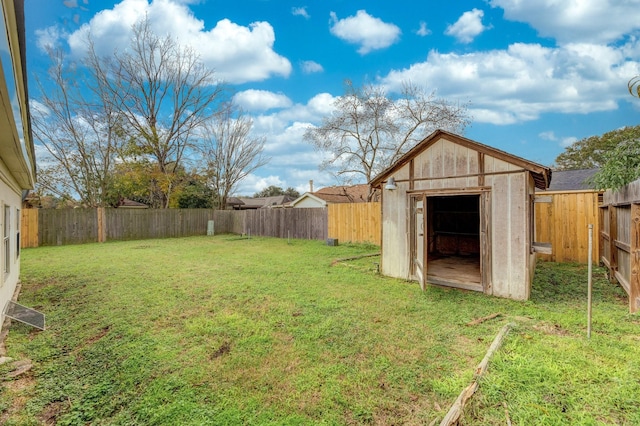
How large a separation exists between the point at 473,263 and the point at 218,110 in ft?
61.9

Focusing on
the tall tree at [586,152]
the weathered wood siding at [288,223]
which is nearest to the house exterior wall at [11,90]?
the weathered wood siding at [288,223]

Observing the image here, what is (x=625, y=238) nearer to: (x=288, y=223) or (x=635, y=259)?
(x=635, y=259)

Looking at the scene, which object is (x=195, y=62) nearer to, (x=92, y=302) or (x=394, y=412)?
(x=92, y=302)

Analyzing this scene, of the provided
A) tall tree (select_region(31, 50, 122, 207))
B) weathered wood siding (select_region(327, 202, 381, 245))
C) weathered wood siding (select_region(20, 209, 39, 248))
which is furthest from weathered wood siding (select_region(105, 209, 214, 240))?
weathered wood siding (select_region(327, 202, 381, 245))

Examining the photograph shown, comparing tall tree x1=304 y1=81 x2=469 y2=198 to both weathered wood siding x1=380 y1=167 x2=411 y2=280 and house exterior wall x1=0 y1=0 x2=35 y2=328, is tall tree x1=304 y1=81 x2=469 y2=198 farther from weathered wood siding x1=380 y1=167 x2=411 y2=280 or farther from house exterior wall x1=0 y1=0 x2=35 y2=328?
house exterior wall x1=0 y1=0 x2=35 y2=328

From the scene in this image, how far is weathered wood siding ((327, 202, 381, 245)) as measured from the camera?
36.8 feet

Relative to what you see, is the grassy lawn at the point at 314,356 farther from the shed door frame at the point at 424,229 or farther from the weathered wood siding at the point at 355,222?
the weathered wood siding at the point at 355,222

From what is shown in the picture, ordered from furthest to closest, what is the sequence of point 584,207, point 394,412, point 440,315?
point 584,207, point 440,315, point 394,412

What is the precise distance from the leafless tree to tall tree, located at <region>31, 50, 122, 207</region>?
6.00m

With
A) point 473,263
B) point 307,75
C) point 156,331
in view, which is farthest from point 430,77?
point 156,331

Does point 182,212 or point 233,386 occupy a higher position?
point 182,212

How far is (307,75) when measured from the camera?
15195 millimetres

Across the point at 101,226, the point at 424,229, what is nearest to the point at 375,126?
the point at 424,229

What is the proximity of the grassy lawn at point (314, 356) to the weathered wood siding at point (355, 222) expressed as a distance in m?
5.99
